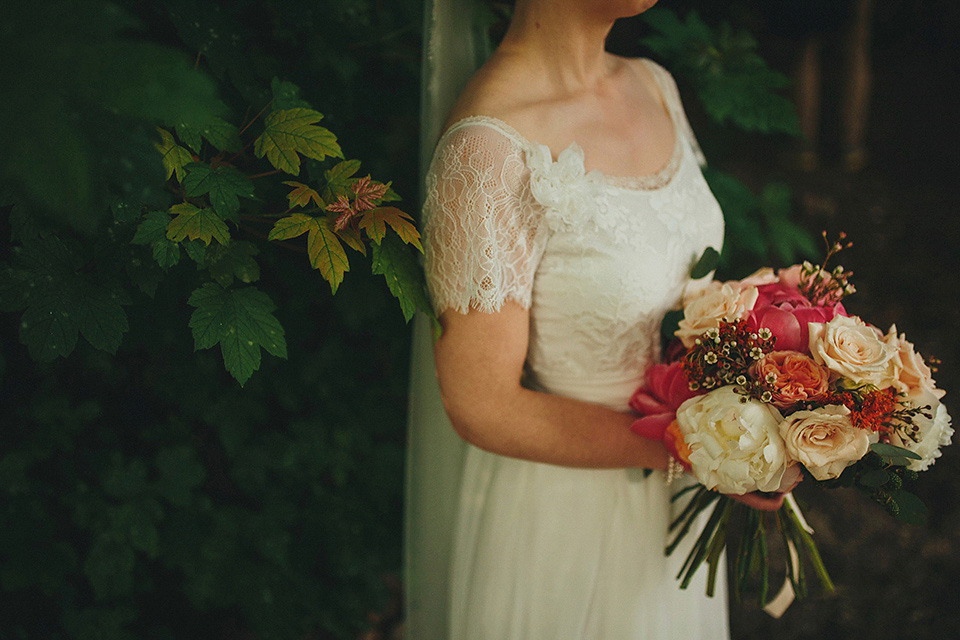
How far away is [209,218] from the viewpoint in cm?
90

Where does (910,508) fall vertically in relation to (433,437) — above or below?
above

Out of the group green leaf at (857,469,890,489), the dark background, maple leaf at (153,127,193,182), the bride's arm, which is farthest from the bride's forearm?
maple leaf at (153,127,193,182)

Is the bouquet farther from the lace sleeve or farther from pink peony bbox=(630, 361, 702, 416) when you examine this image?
the lace sleeve

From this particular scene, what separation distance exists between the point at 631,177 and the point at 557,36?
0.29 metres

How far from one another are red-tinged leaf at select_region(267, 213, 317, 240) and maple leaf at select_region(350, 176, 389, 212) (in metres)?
0.07

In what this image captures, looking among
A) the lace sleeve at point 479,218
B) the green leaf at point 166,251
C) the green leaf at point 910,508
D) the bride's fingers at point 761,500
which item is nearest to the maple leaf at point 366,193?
the lace sleeve at point 479,218

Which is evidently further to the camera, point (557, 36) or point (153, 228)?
point (557, 36)

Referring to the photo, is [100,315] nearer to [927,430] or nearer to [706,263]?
[706,263]

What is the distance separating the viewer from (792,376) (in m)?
0.99

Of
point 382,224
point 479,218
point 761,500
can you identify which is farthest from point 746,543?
point 382,224

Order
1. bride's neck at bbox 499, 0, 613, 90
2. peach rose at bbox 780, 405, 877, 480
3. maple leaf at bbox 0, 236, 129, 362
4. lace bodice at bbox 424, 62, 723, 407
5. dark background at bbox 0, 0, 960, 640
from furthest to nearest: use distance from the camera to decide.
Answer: dark background at bbox 0, 0, 960, 640 < bride's neck at bbox 499, 0, 613, 90 < lace bodice at bbox 424, 62, 723, 407 < peach rose at bbox 780, 405, 877, 480 < maple leaf at bbox 0, 236, 129, 362

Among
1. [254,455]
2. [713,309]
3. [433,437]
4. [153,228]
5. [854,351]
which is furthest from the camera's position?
[254,455]

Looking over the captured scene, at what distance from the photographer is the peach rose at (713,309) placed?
1.09m

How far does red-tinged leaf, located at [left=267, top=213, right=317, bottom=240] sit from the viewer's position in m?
Answer: 0.92
